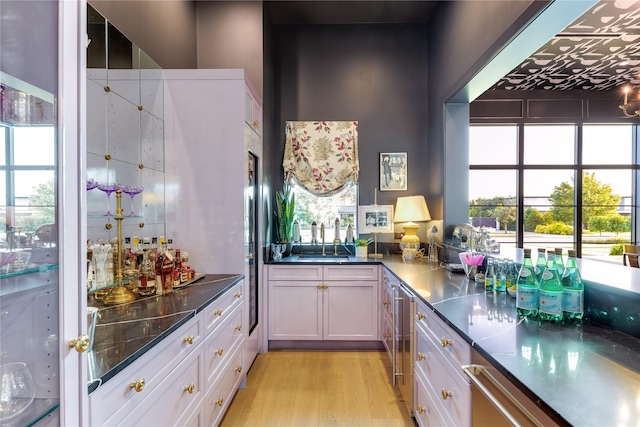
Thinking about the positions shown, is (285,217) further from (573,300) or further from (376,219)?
(573,300)

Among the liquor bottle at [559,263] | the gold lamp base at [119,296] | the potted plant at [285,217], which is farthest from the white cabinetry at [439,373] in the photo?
the potted plant at [285,217]

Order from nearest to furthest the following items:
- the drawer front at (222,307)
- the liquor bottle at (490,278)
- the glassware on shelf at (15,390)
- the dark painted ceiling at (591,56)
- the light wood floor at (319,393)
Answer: the glassware on shelf at (15,390) < the drawer front at (222,307) < the liquor bottle at (490,278) < the light wood floor at (319,393) < the dark painted ceiling at (591,56)

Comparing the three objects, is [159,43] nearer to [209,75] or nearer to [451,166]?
[209,75]

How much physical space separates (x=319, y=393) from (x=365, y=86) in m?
3.14

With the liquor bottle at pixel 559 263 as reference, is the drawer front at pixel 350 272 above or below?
below

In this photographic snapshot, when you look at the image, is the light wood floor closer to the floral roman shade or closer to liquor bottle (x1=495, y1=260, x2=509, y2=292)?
liquor bottle (x1=495, y1=260, x2=509, y2=292)


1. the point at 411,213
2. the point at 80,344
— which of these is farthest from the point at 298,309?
the point at 80,344

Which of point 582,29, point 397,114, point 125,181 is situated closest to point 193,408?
point 125,181

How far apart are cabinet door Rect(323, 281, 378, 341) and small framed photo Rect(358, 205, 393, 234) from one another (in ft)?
2.49

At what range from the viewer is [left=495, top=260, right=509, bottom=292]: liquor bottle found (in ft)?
5.99

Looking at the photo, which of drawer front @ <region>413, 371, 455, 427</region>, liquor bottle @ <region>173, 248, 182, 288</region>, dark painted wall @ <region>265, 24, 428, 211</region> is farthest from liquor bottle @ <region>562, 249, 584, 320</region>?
dark painted wall @ <region>265, 24, 428, 211</region>

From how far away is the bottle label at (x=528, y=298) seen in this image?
1.36 m

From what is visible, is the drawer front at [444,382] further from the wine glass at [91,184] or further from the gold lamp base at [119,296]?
the wine glass at [91,184]

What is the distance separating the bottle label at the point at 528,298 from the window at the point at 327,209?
2374mm
